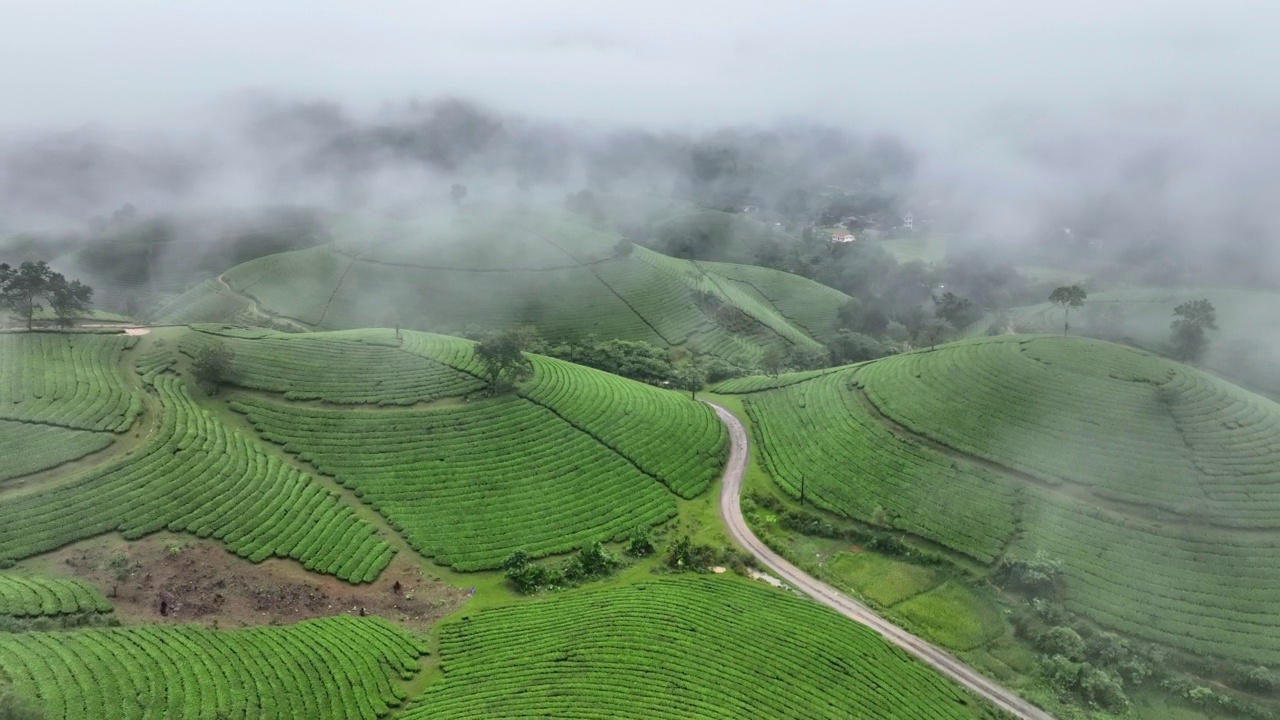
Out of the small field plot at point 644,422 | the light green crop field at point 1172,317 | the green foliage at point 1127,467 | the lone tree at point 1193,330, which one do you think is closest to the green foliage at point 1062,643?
the green foliage at point 1127,467

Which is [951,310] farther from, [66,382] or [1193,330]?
[66,382]

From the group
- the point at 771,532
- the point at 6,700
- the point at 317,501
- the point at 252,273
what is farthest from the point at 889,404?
the point at 252,273

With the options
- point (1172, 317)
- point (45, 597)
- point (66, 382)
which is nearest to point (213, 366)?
point (66, 382)

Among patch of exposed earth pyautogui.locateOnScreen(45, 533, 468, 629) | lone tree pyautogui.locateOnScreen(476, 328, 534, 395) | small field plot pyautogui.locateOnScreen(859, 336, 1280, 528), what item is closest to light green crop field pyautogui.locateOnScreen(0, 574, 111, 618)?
patch of exposed earth pyautogui.locateOnScreen(45, 533, 468, 629)

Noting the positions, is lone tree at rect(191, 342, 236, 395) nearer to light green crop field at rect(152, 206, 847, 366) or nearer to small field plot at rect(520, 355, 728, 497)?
small field plot at rect(520, 355, 728, 497)

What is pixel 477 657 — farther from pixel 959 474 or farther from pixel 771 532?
pixel 959 474

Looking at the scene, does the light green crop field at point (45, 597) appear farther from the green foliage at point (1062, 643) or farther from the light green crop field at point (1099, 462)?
Result: the green foliage at point (1062, 643)

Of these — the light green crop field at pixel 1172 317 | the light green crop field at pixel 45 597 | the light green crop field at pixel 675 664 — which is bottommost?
the light green crop field at pixel 675 664
